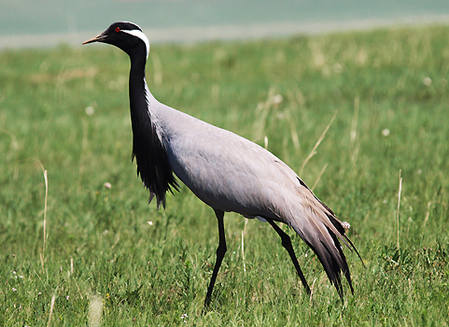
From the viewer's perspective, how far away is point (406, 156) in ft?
22.9

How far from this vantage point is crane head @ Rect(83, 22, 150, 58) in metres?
4.05

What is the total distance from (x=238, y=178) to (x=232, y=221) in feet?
6.14

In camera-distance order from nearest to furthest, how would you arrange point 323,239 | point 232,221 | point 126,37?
point 323,239 → point 126,37 → point 232,221

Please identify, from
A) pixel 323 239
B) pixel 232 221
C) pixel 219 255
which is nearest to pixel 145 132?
pixel 219 255

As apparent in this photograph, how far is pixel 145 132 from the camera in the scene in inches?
154

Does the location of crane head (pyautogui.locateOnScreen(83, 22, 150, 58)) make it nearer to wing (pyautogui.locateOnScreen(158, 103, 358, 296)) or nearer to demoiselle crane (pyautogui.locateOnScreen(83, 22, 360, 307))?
demoiselle crane (pyautogui.locateOnScreen(83, 22, 360, 307))

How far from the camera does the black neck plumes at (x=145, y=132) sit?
391 cm

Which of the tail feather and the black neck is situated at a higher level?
the black neck

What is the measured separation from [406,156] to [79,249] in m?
4.18

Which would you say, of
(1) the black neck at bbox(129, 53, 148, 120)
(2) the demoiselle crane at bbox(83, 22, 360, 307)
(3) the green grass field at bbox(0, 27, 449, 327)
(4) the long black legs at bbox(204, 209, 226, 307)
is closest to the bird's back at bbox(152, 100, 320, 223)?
(2) the demoiselle crane at bbox(83, 22, 360, 307)

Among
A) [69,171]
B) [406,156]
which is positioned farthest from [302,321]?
[69,171]

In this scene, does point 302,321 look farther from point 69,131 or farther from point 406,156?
point 69,131

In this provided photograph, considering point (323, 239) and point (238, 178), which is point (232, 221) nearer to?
point (238, 178)

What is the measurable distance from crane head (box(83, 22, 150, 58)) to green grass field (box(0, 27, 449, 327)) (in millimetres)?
1558
